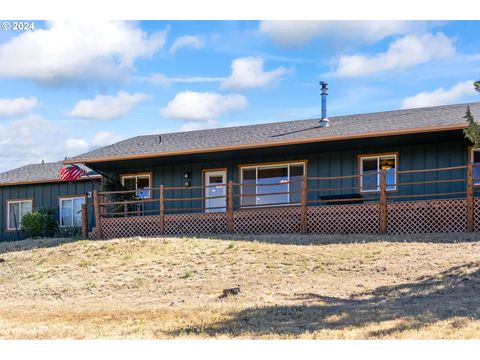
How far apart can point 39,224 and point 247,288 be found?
42.5ft

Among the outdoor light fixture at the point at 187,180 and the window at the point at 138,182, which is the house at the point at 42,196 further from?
the outdoor light fixture at the point at 187,180

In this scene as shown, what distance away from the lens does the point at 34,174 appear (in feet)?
88.1

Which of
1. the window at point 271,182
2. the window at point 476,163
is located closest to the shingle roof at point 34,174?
the window at point 271,182

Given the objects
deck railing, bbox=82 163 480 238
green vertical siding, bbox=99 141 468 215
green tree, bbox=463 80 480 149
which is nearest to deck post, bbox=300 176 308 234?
deck railing, bbox=82 163 480 238

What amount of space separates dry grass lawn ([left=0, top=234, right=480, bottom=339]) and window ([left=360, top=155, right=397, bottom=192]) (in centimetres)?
290

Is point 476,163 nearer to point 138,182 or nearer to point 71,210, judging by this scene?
point 138,182

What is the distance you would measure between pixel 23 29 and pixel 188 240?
7052 millimetres

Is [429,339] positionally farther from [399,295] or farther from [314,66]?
[314,66]

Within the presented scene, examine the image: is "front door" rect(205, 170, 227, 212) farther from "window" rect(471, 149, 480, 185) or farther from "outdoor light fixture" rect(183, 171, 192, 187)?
"window" rect(471, 149, 480, 185)

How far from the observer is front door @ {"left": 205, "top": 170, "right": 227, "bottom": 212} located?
2180 centimetres

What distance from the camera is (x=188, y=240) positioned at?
1836cm

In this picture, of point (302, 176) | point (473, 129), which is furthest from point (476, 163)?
point (473, 129)

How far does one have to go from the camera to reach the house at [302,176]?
60.4ft
